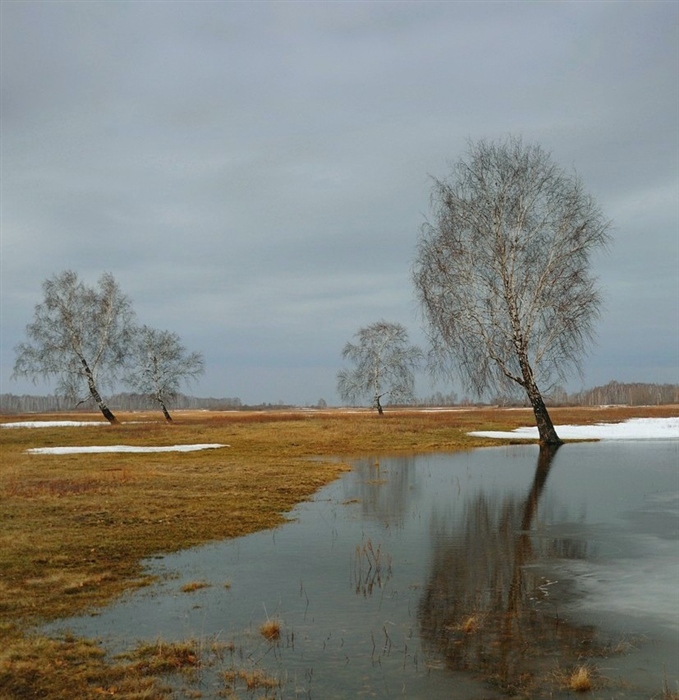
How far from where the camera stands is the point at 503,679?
594cm

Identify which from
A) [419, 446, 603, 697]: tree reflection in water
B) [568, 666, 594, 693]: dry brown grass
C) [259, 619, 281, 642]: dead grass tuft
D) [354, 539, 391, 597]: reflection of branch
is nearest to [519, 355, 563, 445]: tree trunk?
[419, 446, 603, 697]: tree reflection in water

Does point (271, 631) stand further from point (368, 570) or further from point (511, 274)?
point (511, 274)

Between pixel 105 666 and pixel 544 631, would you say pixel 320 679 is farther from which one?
pixel 544 631

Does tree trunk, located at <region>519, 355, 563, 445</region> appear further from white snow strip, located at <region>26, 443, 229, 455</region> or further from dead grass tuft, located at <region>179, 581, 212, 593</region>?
dead grass tuft, located at <region>179, 581, 212, 593</region>

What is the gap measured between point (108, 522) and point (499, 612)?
892 cm

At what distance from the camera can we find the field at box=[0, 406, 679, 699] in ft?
20.4

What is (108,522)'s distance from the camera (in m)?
13.5

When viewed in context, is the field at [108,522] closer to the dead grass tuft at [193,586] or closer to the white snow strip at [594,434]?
the dead grass tuft at [193,586]

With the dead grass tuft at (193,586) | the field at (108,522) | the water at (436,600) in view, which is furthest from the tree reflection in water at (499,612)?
the dead grass tuft at (193,586)

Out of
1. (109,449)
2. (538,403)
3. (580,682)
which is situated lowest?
(109,449)

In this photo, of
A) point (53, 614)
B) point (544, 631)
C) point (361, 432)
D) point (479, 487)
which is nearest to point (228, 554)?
point (53, 614)

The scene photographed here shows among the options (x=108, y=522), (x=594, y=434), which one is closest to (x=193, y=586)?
(x=108, y=522)

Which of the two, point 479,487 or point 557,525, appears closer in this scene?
point 557,525

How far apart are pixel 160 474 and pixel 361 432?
812 inches
